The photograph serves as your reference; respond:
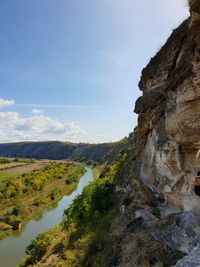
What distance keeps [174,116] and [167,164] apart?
10.9 feet

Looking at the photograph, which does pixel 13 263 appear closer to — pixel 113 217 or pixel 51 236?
pixel 51 236

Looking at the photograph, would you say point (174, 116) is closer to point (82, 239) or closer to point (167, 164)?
point (167, 164)

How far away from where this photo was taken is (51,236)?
31.0m

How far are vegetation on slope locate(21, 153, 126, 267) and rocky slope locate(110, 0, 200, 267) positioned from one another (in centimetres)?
141

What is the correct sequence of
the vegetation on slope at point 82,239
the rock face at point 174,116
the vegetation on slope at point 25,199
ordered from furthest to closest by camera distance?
the vegetation on slope at point 25,199, the vegetation on slope at point 82,239, the rock face at point 174,116

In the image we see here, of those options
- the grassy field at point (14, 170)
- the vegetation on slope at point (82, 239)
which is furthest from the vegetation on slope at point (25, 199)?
the grassy field at point (14, 170)

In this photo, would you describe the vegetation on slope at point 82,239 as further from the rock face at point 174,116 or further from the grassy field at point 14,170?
the grassy field at point 14,170

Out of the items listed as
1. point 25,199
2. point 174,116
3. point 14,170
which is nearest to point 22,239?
point 25,199

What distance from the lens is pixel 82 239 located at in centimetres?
2425

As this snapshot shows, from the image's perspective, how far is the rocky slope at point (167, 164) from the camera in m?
14.9

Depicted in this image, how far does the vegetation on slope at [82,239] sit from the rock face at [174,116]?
534 cm

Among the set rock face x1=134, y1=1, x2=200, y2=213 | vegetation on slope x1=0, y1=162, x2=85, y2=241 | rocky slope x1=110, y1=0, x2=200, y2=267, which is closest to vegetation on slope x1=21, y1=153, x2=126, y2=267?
rocky slope x1=110, y1=0, x2=200, y2=267

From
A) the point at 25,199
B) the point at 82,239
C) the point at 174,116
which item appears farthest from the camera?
the point at 25,199

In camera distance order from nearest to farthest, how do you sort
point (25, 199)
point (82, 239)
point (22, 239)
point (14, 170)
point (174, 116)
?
point (174, 116)
point (82, 239)
point (22, 239)
point (25, 199)
point (14, 170)
